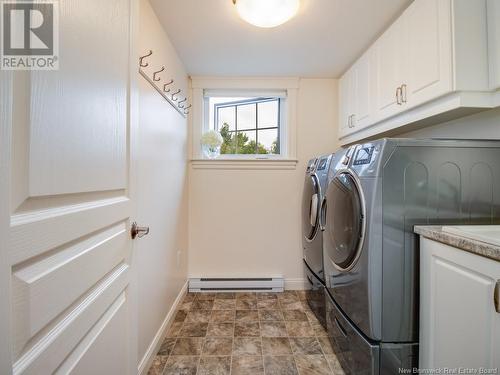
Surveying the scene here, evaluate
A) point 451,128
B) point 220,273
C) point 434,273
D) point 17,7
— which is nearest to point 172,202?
point 220,273

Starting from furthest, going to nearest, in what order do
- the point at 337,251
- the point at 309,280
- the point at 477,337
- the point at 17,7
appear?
the point at 309,280 → the point at 337,251 → the point at 477,337 → the point at 17,7

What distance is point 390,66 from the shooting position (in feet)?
5.08

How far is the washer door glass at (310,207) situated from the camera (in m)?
1.90

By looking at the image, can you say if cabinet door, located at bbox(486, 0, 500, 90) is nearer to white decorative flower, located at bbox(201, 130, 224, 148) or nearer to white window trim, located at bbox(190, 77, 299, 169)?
white window trim, located at bbox(190, 77, 299, 169)

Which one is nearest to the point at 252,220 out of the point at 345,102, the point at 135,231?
the point at 345,102

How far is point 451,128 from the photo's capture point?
4.76ft

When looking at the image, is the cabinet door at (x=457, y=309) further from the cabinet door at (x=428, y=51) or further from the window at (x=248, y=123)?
the window at (x=248, y=123)

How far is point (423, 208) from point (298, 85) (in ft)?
5.90

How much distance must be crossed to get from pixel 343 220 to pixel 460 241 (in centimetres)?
53

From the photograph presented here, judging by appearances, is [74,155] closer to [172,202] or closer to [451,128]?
[172,202]

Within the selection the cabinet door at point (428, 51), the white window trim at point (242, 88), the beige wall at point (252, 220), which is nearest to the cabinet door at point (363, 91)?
the cabinet door at point (428, 51)

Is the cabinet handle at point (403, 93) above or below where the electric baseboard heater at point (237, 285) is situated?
above

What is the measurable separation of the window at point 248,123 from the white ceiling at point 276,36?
1.10ft

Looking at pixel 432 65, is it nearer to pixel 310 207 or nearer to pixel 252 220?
pixel 310 207
